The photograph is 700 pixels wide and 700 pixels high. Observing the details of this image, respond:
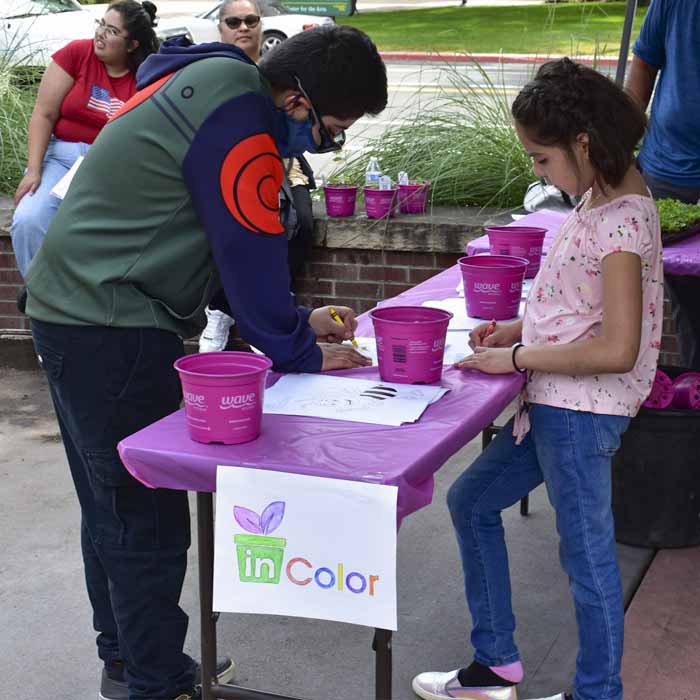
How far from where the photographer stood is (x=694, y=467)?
407cm

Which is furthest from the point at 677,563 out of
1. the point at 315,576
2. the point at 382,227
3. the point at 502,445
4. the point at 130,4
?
the point at 130,4

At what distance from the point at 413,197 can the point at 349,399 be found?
3.56 meters

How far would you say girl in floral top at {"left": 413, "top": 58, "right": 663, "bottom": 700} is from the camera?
2682 millimetres

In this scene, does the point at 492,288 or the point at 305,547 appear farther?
the point at 492,288

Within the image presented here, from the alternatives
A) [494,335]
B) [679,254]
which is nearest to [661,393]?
[679,254]

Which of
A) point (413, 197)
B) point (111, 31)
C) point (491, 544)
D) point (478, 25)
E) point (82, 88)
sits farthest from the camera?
point (478, 25)

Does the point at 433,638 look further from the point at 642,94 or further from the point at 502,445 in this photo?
the point at 642,94

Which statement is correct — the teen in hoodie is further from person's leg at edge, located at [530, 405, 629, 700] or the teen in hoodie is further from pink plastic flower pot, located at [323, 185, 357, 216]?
pink plastic flower pot, located at [323, 185, 357, 216]

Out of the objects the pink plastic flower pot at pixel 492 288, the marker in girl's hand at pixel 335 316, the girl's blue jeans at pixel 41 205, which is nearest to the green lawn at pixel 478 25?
the girl's blue jeans at pixel 41 205

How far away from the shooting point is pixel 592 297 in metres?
2.77

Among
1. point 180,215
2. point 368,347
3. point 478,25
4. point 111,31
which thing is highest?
point 478,25

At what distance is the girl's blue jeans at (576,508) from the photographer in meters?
2.84

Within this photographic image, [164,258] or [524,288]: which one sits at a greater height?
[164,258]

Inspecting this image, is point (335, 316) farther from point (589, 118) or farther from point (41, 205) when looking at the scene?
point (41, 205)
